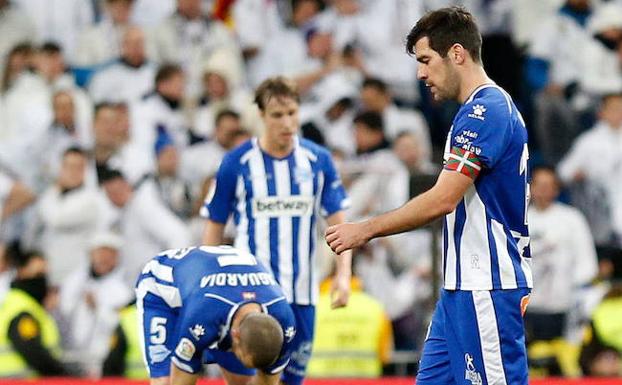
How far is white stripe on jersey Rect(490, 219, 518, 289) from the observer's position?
546cm

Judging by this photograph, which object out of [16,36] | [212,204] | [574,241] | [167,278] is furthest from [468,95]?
[16,36]

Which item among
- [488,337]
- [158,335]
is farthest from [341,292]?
[488,337]

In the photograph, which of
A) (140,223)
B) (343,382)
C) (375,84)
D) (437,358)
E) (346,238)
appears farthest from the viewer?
(375,84)

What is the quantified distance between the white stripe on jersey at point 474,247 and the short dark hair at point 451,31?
0.53 m

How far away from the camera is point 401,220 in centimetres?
527

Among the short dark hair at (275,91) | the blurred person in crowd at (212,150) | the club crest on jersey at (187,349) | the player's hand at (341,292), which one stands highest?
the blurred person in crowd at (212,150)

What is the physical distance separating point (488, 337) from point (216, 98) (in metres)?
7.43

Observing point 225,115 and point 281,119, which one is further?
point 225,115

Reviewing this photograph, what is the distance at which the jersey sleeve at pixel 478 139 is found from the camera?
210 inches

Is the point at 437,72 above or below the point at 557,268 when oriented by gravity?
above

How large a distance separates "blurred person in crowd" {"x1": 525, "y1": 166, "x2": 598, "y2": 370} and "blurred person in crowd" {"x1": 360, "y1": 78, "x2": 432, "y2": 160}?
150 cm

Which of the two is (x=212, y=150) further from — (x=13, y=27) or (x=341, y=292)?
(x=341, y=292)

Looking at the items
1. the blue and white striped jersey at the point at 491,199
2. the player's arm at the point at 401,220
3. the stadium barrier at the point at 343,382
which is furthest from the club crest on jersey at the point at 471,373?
the stadium barrier at the point at 343,382

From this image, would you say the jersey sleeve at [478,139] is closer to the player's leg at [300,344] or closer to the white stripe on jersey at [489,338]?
the white stripe on jersey at [489,338]
